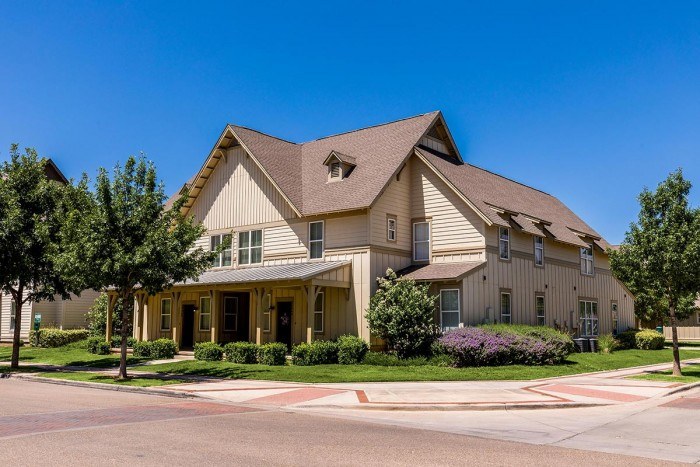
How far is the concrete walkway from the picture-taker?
15469 millimetres

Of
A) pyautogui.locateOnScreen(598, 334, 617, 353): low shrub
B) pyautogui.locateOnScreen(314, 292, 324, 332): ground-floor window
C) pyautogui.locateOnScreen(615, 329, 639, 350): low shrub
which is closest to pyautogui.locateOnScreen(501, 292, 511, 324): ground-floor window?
pyautogui.locateOnScreen(598, 334, 617, 353): low shrub

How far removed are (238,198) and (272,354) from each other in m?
10.3

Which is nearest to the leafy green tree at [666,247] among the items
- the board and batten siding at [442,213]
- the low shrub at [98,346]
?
the board and batten siding at [442,213]

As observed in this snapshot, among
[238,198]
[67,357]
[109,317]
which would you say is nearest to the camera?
[67,357]

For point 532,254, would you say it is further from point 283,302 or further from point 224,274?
point 224,274

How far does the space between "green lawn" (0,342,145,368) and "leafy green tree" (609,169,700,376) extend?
68.3 ft

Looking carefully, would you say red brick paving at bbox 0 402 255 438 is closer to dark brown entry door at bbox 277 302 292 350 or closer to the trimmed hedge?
dark brown entry door at bbox 277 302 292 350

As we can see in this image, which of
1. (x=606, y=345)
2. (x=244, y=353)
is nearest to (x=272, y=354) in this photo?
(x=244, y=353)

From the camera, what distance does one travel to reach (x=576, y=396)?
17078mm

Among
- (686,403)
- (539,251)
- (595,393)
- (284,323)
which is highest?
(539,251)

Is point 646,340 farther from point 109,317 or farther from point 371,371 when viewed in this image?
point 109,317

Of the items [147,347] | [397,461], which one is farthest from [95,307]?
[397,461]

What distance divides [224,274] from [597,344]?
768 inches

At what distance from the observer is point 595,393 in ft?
58.4
